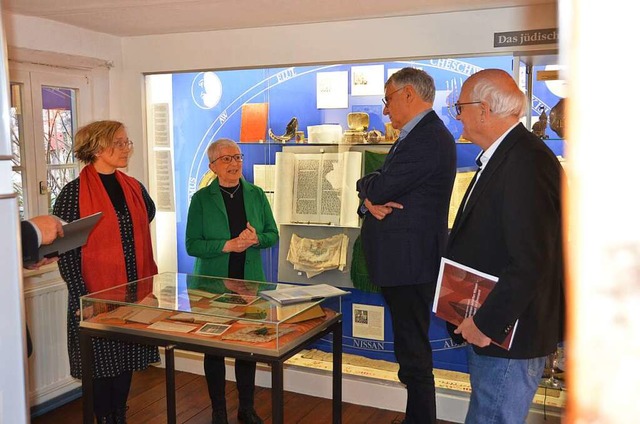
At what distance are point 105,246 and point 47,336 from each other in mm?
1117

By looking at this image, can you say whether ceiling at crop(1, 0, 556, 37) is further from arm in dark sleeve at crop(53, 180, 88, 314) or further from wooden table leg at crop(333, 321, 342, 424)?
wooden table leg at crop(333, 321, 342, 424)

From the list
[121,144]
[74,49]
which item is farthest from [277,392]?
[74,49]

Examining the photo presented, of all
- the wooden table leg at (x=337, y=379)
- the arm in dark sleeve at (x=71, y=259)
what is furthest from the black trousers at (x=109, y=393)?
the wooden table leg at (x=337, y=379)

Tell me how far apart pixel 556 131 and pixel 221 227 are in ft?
6.26

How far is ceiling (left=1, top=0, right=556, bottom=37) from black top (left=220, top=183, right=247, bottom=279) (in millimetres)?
1018

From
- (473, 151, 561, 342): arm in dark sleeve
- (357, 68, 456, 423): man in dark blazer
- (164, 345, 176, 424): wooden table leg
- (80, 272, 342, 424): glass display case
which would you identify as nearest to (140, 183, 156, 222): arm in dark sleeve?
(80, 272, 342, 424): glass display case

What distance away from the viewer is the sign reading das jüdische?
131 inches

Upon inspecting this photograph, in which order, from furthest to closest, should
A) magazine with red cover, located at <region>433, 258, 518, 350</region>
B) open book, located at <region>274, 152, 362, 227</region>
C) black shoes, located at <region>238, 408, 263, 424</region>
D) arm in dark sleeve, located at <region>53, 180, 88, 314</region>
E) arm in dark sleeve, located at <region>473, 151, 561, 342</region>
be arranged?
open book, located at <region>274, 152, 362, 227</region>
black shoes, located at <region>238, 408, 263, 424</region>
arm in dark sleeve, located at <region>53, 180, 88, 314</region>
magazine with red cover, located at <region>433, 258, 518, 350</region>
arm in dark sleeve, located at <region>473, 151, 561, 342</region>

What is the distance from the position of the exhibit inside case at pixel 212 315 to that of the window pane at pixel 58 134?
1.39 meters

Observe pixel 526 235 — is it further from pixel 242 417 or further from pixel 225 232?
pixel 242 417

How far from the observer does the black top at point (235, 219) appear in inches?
138

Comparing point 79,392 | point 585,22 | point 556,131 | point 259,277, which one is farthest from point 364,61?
point 585,22

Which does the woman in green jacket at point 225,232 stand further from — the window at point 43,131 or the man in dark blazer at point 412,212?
the window at point 43,131

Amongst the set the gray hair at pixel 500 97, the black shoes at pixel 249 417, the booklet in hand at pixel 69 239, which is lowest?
the black shoes at pixel 249 417
